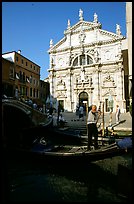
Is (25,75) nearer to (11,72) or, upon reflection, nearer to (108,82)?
(11,72)

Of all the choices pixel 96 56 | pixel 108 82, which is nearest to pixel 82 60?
pixel 96 56

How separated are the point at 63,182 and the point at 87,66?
2304 centimetres

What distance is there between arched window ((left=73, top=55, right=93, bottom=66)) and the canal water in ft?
70.2

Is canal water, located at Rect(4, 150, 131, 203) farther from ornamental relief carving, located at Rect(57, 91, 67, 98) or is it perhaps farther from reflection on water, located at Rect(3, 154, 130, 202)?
ornamental relief carving, located at Rect(57, 91, 67, 98)

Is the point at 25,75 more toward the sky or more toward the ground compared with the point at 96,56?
more toward the ground

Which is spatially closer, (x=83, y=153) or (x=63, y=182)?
(x=63, y=182)

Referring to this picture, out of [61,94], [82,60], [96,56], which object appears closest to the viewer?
[96,56]

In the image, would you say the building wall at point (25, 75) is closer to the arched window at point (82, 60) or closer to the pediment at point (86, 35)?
the pediment at point (86, 35)

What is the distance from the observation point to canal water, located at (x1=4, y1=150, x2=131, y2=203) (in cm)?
433

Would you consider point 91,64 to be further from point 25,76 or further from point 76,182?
point 76,182

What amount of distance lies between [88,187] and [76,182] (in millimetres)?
555

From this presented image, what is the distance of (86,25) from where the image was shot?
2777cm

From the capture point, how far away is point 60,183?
17.5 feet

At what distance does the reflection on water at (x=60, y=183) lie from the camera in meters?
4.34
